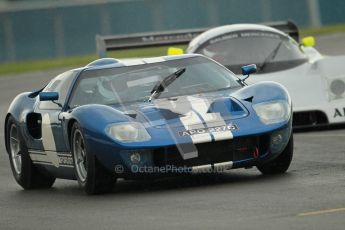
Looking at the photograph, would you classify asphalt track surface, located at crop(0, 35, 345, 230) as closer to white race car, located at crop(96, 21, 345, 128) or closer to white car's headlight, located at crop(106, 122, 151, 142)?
white car's headlight, located at crop(106, 122, 151, 142)

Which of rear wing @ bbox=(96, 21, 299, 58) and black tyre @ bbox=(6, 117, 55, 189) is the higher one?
black tyre @ bbox=(6, 117, 55, 189)

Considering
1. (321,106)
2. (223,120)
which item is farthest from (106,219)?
(321,106)

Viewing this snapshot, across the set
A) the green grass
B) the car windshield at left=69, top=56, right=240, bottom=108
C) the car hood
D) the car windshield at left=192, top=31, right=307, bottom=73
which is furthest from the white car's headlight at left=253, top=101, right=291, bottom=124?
the green grass

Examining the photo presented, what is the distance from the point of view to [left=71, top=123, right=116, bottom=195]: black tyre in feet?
31.0

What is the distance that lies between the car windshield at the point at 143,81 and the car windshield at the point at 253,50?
520 centimetres

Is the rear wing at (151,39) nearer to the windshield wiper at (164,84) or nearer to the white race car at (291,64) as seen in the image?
the white race car at (291,64)

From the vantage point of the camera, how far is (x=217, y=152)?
9.38 meters

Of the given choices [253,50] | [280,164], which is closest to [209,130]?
[280,164]

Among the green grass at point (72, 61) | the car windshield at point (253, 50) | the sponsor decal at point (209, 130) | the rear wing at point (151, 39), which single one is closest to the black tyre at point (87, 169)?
the sponsor decal at point (209, 130)

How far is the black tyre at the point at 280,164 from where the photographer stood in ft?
32.6

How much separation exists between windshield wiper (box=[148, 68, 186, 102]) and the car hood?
20 centimetres

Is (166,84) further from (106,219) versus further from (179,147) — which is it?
(106,219)

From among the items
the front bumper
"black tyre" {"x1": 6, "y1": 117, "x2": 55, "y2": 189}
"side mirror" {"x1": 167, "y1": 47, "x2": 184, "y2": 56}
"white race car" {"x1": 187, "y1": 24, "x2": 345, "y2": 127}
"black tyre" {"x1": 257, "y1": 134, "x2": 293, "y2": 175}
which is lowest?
"side mirror" {"x1": 167, "y1": 47, "x2": 184, "y2": 56}

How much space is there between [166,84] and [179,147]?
1347mm
